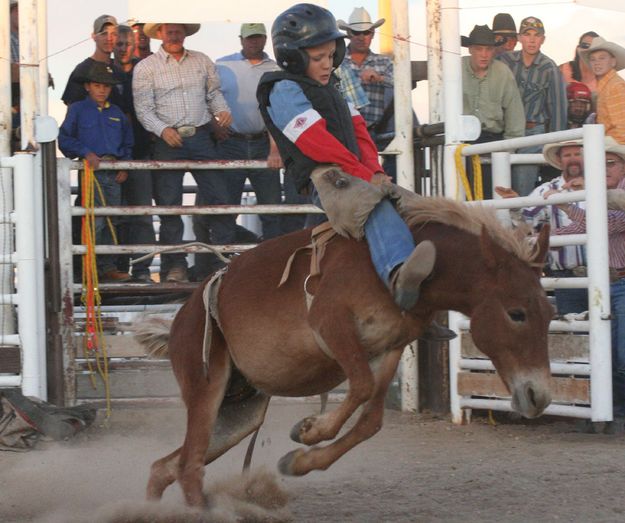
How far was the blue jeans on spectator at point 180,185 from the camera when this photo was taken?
8.90m

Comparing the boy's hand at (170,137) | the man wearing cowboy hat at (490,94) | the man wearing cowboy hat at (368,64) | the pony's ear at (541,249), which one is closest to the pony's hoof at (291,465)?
the pony's ear at (541,249)

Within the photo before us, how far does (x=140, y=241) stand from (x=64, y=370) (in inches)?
45.3

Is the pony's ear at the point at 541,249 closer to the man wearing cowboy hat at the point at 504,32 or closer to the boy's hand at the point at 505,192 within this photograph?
the boy's hand at the point at 505,192

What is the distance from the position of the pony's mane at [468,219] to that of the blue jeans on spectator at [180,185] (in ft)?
12.3

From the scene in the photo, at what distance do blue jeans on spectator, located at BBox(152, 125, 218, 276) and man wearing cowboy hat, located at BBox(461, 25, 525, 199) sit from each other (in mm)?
2151

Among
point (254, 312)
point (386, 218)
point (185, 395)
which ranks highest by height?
point (386, 218)

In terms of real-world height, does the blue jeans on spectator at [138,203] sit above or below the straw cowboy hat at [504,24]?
below

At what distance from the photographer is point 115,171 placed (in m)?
8.82

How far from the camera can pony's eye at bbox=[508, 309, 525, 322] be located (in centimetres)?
501

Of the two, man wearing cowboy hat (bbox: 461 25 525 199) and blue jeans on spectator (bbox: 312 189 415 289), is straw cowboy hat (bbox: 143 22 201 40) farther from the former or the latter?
blue jeans on spectator (bbox: 312 189 415 289)

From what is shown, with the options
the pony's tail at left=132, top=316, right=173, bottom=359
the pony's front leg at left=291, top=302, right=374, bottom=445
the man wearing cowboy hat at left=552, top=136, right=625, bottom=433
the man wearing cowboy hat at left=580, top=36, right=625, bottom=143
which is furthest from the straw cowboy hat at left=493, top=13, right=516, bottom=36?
the pony's front leg at left=291, top=302, right=374, bottom=445

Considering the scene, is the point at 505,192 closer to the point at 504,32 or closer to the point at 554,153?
the point at 554,153

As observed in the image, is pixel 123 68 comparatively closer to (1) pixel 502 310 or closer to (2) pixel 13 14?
(2) pixel 13 14

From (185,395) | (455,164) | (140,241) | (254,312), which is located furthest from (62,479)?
(455,164)
